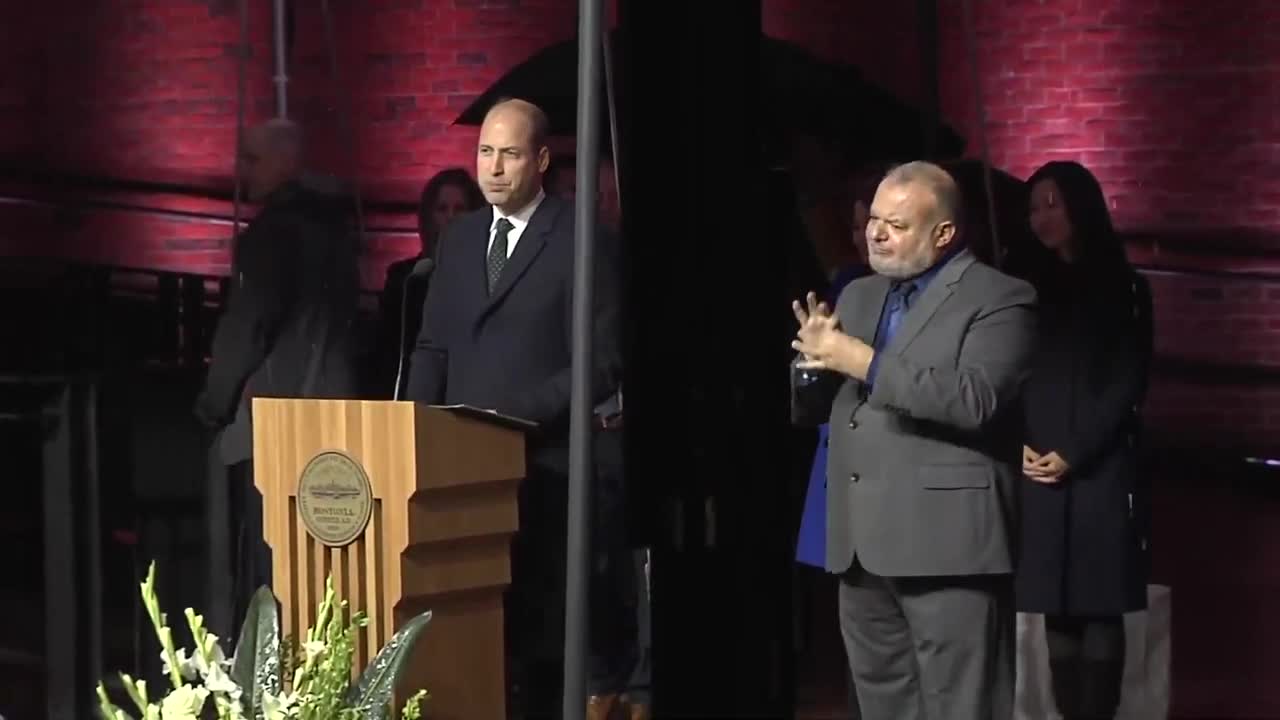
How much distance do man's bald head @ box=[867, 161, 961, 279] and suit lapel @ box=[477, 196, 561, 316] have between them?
73 cm

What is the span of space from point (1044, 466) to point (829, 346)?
49 cm

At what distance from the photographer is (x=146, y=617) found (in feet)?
14.6

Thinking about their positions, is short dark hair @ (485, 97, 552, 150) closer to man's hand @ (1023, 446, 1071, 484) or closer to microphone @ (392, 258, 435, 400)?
microphone @ (392, 258, 435, 400)

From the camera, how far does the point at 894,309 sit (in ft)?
12.0

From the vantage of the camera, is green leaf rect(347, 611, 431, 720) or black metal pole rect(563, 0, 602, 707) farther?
black metal pole rect(563, 0, 602, 707)

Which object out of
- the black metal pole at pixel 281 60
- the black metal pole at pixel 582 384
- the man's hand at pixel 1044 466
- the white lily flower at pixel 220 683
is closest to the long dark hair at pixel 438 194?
the black metal pole at pixel 281 60

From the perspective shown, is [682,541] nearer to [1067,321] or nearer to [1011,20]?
[1067,321]

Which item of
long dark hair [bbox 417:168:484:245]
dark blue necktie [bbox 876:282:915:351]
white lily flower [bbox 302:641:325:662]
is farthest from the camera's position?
long dark hair [bbox 417:168:484:245]

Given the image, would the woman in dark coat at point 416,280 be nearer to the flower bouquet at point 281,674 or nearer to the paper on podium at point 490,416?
the paper on podium at point 490,416

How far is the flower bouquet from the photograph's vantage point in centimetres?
347

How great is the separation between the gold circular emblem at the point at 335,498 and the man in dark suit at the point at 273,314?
0.66 metres

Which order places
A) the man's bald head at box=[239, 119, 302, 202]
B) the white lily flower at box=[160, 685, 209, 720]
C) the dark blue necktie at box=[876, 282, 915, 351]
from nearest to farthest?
the white lily flower at box=[160, 685, 209, 720] → the dark blue necktie at box=[876, 282, 915, 351] → the man's bald head at box=[239, 119, 302, 202]

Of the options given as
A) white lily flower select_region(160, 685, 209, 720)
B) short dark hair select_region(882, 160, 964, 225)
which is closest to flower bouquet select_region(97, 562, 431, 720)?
white lily flower select_region(160, 685, 209, 720)

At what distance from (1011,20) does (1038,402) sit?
718mm
